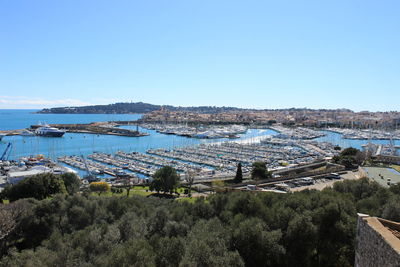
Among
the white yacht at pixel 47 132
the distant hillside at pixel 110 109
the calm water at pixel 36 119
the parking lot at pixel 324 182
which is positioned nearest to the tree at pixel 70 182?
the parking lot at pixel 324 182

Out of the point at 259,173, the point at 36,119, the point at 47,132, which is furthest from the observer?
the point at 36,119

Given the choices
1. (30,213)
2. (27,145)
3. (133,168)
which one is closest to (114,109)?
(27,145)

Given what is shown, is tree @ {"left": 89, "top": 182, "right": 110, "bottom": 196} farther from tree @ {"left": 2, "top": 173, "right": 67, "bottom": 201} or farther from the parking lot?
the parking lot

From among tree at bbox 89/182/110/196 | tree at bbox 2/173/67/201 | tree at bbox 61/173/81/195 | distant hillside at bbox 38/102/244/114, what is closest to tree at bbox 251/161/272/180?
tree at bbox 89/182/110/196

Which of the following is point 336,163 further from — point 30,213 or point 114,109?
point 114,109

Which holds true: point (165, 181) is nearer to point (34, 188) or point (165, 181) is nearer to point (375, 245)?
point (34, 188)

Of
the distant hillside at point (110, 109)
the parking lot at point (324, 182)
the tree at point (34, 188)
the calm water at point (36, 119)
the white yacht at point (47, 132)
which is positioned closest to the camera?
the tree at point (34, 188)

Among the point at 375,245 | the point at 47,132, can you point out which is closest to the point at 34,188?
the point at 375,245

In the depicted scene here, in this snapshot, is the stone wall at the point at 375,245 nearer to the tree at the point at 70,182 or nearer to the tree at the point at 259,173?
the tree at the point at 70,182
